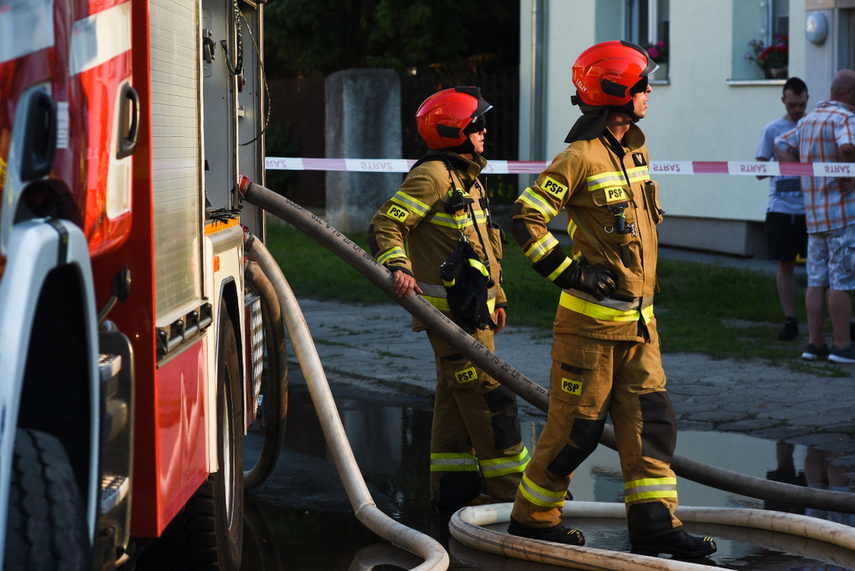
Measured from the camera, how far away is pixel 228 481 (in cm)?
455

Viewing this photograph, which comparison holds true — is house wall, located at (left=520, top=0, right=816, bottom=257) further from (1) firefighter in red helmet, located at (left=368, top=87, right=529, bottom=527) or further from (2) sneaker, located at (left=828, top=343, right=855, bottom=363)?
(1) firefighter in red helmet, located at (left=368, top=87, right=529, bottom=527)

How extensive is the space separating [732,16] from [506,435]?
11031mm

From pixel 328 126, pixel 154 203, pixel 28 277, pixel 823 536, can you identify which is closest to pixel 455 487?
pixel 823 536

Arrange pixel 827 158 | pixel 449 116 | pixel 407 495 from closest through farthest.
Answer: pixel 449 116 < pixel 407 495 < pixel 827 158

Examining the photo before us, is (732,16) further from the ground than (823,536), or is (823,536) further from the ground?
(732,16)

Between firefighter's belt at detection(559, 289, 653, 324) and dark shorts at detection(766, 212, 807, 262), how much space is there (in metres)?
4.85

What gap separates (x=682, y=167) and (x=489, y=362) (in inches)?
203

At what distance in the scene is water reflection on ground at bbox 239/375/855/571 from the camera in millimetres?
4633

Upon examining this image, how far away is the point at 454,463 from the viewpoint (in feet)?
17.7

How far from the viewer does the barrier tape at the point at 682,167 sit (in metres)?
8.36

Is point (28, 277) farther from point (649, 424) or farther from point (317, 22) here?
point (317, 22)

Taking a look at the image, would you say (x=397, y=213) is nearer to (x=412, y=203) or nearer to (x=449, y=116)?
(x=412, y=203)

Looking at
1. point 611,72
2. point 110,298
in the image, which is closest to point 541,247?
point 611,72

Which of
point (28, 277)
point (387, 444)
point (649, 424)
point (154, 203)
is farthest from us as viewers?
point (387, 444)
